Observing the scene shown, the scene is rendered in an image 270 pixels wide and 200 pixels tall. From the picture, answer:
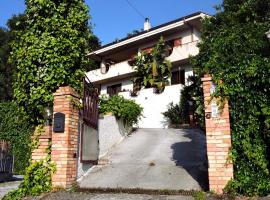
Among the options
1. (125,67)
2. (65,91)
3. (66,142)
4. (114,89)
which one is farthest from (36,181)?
(114,89)

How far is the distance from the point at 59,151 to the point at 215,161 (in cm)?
371

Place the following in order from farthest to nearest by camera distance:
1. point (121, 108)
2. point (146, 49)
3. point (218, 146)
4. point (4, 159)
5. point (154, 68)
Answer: point (146, 49) < point (154, 68) < point (121, 108) < point (4, 159) < point (218, 146)

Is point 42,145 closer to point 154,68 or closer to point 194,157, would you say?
point 194,157

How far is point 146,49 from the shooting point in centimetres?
2844

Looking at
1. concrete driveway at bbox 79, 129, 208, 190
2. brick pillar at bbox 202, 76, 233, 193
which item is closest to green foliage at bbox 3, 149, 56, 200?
concrete driveway at bbox 79, 129, 208, 190

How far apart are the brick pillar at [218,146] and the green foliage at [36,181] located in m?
3.73

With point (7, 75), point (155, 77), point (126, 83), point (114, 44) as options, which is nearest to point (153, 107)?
point (155, 77)

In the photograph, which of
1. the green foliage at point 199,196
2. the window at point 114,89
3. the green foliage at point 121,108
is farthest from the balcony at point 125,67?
the green foliage at point 199,196

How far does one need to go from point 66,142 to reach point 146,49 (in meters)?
21.1

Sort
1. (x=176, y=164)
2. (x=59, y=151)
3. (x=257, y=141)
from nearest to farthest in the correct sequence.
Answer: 1. (x=257, y=141)
2. (x=59, y=151)
3. (x=176, y=164)

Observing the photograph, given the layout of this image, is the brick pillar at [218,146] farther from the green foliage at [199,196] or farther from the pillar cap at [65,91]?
the pillar cap at [65,91]

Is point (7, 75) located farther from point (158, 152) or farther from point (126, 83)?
point (158, 152)

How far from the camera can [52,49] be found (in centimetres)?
883

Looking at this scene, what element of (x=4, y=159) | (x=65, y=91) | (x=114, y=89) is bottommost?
(x=4, y=159)
